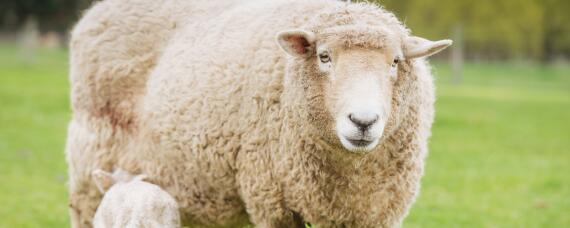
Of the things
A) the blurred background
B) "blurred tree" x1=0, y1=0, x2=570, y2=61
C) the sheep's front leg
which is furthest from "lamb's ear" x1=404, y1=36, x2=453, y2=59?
"blurred tree" x1=0, y1=0, x2=570, y2=61

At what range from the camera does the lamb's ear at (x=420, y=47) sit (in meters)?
4.05

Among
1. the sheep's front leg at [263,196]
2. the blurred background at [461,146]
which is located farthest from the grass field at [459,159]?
the sheep's front leg at [263,196]

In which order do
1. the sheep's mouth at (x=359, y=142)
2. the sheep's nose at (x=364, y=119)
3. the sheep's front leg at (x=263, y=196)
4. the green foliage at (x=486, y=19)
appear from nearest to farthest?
the sheep's nose at (x=364, y=119) < the sheep's mouth at (x=359, y=142) < the sheep's front leg at (x=263, y=196) < the green foliage at (x=486, y=19)

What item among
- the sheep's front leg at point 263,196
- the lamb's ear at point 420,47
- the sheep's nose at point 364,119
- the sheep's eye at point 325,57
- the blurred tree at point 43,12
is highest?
the lamb's ear at point 420,47

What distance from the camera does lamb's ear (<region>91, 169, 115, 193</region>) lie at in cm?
517

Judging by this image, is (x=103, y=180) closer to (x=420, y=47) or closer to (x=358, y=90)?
(x=358, y=90)

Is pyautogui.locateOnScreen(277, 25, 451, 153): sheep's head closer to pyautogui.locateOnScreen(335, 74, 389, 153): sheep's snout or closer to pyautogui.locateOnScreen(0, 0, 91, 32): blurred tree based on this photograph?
pyautogui.locateOnScreen(335, 74, 389, 153): sheep's snout

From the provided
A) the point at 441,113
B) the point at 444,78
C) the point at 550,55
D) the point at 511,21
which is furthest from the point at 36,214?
the point at 550,55

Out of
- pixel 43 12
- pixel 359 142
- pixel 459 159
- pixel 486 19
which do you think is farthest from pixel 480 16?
pixel 359 142

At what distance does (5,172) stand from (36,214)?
7.25 feet

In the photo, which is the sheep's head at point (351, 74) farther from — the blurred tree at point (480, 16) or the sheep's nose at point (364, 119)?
the blurred tree at point (480, 16)

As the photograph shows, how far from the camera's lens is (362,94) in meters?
3.76

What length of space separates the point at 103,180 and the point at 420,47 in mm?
2368

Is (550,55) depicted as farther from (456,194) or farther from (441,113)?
(456,194)
